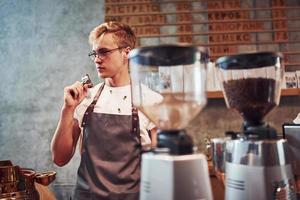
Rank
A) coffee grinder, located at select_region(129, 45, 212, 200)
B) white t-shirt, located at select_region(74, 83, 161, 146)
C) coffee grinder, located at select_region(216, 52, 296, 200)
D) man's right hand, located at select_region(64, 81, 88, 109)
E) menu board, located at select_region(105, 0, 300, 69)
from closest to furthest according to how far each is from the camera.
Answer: coffee grinder, located at select_region(129, 45, 212, 200) < coffee grinder, located at select_region(216, 52, 296, 200) < man's right hand, located at select_region(64, 81, 88, 109) < white t-shirt, located at select_region(74, 83, 161, 146) < menu board, located at select_region(105, 0, 300, 69)

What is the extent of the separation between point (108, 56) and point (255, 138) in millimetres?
868

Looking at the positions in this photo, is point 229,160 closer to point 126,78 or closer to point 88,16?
point 126,78

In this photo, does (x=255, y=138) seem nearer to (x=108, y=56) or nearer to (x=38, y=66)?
(x=108, y=56)

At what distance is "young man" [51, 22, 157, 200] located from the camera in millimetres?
1456

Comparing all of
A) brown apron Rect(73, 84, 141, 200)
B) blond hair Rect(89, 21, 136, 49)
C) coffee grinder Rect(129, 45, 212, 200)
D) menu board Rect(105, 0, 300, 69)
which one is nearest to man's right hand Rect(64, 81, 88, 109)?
brown apron Rect(73, 84, 141, 200)

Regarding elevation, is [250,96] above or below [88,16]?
below

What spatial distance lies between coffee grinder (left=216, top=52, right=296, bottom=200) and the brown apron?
0.57m

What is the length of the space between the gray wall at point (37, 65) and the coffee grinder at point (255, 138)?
225 centimetres

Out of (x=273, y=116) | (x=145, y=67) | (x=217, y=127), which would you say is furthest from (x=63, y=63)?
(x=145, y=67)

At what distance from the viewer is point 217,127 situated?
10.0 feet

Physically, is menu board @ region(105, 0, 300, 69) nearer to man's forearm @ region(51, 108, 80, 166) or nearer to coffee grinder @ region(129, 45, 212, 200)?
man's forearm @ region(51, 108, 80, 166)

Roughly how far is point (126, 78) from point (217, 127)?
5.36 ft

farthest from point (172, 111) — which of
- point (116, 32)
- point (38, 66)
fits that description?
point (38, 66)

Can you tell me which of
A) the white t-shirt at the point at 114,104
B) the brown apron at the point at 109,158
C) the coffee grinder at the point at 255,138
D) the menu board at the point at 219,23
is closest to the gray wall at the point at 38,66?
the menu board at the point at 219,23
